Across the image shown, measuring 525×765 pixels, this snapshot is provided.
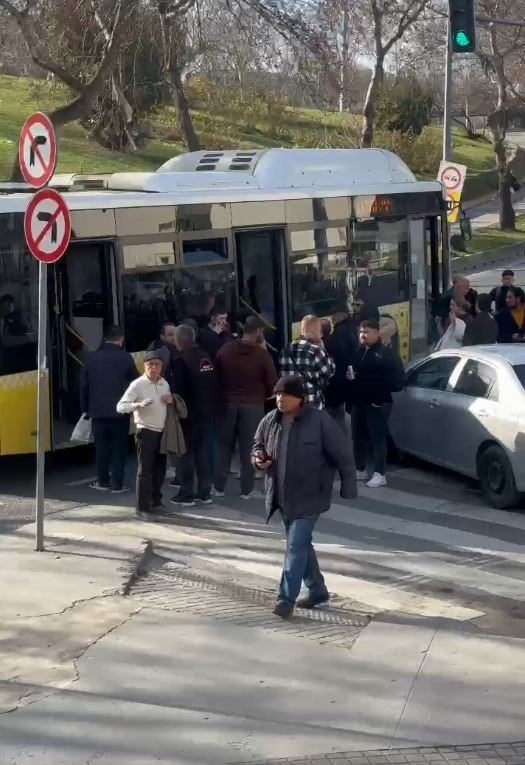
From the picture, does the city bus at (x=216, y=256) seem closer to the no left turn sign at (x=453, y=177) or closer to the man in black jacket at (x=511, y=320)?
the man in black jacket at (x=511, y=320)

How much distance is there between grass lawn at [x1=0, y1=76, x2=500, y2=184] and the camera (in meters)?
38.2

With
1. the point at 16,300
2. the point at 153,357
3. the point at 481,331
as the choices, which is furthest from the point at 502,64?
the point at 153,357

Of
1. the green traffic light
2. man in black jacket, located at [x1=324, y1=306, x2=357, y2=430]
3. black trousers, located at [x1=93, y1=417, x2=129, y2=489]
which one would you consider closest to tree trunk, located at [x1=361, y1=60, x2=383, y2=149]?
the green traffic light

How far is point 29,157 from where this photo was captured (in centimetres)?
938

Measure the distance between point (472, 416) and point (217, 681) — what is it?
5528 millimetres

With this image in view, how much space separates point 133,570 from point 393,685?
9.53 feet

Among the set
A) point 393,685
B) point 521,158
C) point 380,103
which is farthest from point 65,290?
point 521,158

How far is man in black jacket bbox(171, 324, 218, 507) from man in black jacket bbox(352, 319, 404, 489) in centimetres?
159

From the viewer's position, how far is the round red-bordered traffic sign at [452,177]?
23.5 m

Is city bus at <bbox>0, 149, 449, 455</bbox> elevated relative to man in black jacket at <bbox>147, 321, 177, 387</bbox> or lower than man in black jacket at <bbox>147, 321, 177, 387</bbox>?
elevated

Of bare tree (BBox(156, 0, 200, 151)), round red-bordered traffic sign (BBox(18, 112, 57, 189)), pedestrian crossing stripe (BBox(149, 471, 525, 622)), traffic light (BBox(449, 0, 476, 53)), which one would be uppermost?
bare tree (BBox(156, 0, 200, 151))

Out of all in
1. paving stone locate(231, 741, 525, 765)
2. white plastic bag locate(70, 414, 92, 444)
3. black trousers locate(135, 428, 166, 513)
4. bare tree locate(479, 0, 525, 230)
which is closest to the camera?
paving stone locate(231, 741, 525, 765)

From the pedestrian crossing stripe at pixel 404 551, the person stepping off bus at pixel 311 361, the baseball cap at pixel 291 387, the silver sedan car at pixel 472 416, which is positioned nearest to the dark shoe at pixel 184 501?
the pedestrian crossing stripe at pixel 404 551

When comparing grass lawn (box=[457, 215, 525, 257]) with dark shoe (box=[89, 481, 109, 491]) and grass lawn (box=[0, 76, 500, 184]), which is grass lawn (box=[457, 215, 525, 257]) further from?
dark shoe (box=[89, 481, 109, 491])
